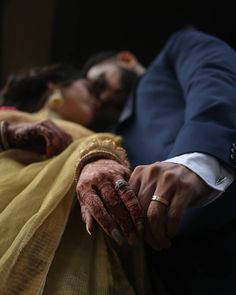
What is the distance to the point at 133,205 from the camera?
571 mm

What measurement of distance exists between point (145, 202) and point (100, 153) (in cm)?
14

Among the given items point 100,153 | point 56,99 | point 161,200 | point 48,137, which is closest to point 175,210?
point 161,200

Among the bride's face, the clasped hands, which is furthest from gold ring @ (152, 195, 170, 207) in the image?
the bride's face

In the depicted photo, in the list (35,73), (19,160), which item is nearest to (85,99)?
(35,73)

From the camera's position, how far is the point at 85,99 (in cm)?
119

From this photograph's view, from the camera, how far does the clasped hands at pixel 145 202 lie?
1.88 ft

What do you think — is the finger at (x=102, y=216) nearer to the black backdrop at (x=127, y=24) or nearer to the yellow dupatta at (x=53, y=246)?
the yellow dupatta at (x=53, y=246)

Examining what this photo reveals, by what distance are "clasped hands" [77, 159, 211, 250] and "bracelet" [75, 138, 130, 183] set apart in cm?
8

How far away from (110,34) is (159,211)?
1264 mm

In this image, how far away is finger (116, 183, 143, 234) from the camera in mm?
570

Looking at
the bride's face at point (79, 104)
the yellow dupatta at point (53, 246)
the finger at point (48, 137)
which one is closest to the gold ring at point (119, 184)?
the yellow dupatta at point (53, 246)

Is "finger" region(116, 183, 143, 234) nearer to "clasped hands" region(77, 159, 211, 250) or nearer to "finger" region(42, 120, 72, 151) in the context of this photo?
"clasped hands" region(77, 159, 211, 250)

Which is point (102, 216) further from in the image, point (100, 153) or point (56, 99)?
point (56, 99)

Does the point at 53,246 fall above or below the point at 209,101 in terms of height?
below
